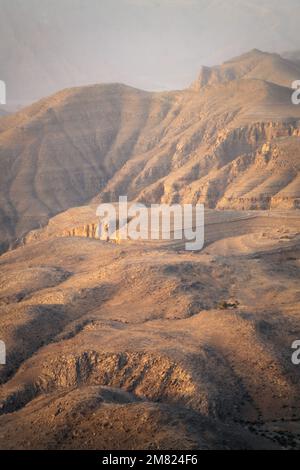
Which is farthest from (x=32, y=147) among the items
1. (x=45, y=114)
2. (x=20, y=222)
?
(x=20, y=222)

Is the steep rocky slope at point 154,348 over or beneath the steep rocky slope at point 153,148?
beneath

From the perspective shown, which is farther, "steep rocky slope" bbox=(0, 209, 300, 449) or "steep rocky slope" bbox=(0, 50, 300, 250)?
"steep rocky slope" bbox=(0, 50, 300, 250)

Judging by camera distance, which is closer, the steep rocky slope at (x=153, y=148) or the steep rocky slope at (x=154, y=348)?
the steep rocky slope at (x=154, y=348)

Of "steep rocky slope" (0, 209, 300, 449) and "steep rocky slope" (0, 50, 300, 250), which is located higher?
"steep rocky slope" (0, 50, 300, 250)

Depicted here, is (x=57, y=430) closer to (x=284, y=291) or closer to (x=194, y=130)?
(x=284, y=291)

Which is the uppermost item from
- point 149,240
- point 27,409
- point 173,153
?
point 173,153

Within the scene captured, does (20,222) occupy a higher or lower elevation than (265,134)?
lower

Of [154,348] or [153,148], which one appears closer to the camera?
[154,348]
